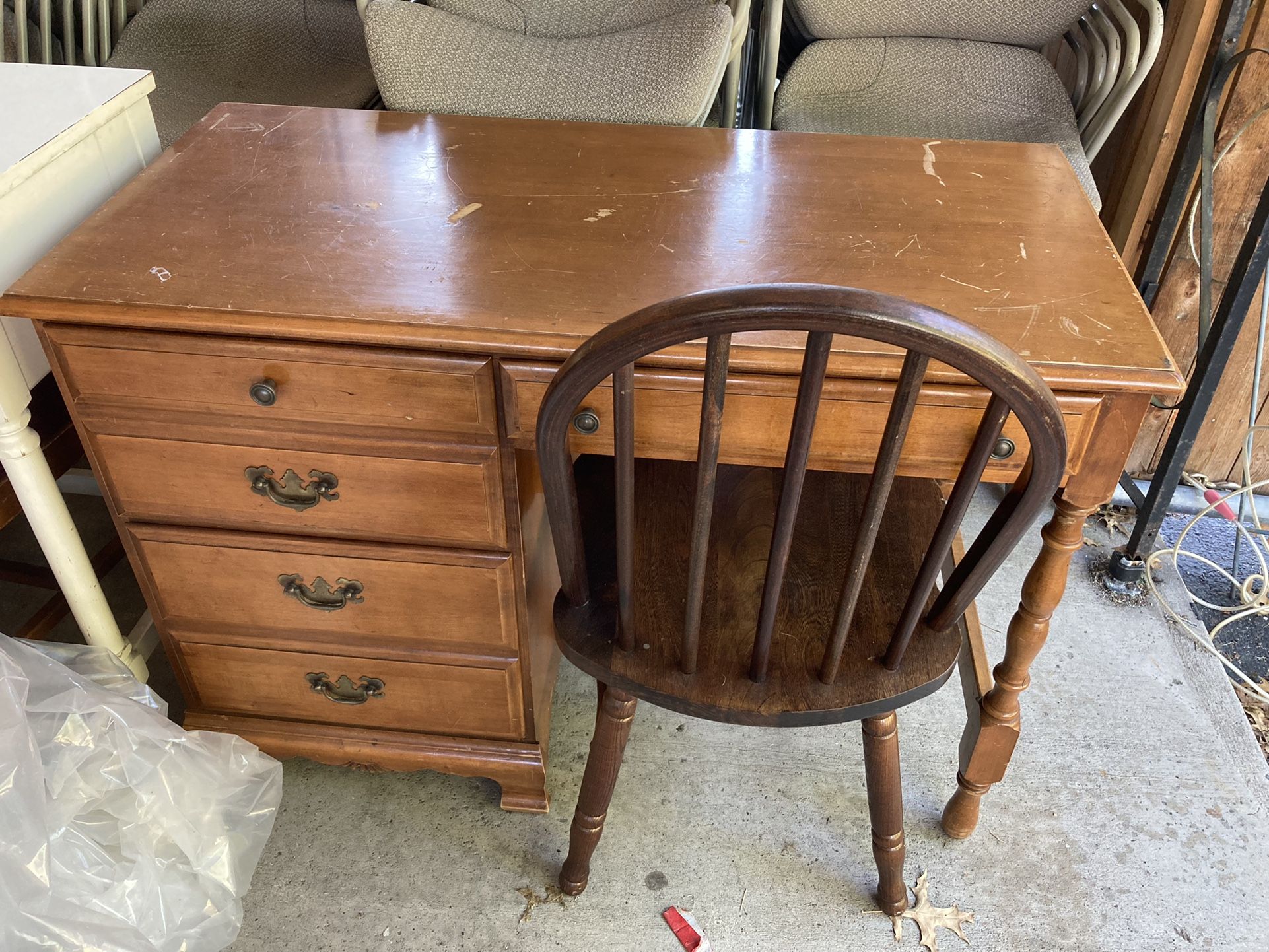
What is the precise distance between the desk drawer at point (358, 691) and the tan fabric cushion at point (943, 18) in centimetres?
129

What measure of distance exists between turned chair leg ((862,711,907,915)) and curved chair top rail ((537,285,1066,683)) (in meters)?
0.21

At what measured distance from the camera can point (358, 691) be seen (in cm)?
120

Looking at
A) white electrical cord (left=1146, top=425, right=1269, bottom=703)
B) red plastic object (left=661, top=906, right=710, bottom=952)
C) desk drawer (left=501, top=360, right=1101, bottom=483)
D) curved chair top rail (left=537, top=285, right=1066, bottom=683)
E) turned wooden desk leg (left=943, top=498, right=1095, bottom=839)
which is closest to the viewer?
curved chair top rail (left=537, top=285, right=1066, bottom=683)

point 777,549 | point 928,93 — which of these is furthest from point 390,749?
point 928,93

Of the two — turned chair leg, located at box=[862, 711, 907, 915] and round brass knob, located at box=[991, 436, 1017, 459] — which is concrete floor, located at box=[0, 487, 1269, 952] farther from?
round brass knob, located at box=[991, 436, 1017, 459]

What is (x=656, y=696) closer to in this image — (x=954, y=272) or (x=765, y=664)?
(x=765, y=664)

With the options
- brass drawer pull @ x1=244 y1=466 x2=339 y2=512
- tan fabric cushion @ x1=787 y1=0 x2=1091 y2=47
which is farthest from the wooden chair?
tan fabric cushion @ x1=787 y1=0 x2=1091 y2=47

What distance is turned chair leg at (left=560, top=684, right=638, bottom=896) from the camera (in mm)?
1068

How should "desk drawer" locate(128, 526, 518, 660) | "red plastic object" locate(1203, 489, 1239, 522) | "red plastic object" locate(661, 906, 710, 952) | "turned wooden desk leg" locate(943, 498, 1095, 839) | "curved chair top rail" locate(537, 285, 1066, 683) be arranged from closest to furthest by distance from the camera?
"curved chair top rail" locate(537, 285, 1066, 683) → "turned wooden desk leg" locate(943, 498, 1095, 839) → "desk drawer" locate(128, 526, 518, 660) → "red plastic object" locate(661, 906, 710, 952) → "red plastic object" locate(1203, 489, 1239, 522)

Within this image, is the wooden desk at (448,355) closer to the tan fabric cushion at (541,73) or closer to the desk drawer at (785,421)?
the desk drawer at (785,421)

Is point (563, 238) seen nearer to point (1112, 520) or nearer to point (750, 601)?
point (750, 601)

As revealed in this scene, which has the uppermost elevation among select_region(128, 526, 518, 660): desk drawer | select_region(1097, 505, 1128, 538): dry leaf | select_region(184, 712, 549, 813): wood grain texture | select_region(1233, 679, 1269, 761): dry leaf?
select_region(128, 526, 518, 660): desk drawer

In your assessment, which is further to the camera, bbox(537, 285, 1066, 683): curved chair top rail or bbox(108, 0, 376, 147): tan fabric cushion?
bbox(108, 0, 376, 147): tan fabric cushion

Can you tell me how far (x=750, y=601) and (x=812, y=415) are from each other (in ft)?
1.13
